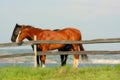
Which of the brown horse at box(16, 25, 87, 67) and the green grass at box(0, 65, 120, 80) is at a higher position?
the brown horse at box(16, 25, 87, 67)

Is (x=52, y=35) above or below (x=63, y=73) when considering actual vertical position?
above

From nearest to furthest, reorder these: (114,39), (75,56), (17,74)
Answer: (17,74) → (114,39) → (75,56)

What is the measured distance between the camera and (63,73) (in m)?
12.6

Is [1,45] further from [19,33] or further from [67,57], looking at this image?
[67,57]

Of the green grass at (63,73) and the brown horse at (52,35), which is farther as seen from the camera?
the brown horse at (52,35)

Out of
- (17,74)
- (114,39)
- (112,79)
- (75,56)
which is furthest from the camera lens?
(75,56)

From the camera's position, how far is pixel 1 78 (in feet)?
39.1

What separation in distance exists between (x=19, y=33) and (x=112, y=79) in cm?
735

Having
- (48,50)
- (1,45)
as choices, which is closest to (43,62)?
(48,50)

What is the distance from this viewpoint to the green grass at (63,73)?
1182cm

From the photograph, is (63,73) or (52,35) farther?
(52,35)

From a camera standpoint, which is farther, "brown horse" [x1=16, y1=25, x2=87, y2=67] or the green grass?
"brown horse" [x1=16, y1=25, x2=87, y2=67]

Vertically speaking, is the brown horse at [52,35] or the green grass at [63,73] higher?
the brown horse at [52,35]

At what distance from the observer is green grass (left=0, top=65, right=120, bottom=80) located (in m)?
11.8
